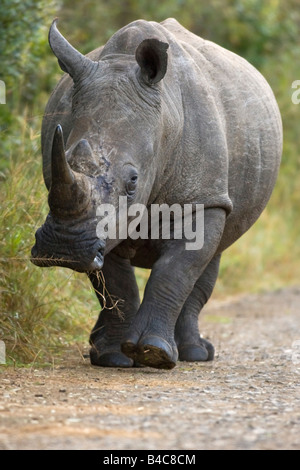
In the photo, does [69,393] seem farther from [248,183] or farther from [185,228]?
[248,183]

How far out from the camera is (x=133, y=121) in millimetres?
6211

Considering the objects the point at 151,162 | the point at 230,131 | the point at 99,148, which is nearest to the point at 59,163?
the point at 99,148

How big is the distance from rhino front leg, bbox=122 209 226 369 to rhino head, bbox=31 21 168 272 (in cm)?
42

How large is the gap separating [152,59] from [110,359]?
1988 mm

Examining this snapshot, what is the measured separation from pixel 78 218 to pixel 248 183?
6.38ft

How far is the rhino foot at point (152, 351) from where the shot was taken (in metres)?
6.24

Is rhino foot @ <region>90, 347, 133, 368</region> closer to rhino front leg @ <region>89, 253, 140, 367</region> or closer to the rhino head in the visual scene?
rhino front leg @ <region>89, 253, 140, 367</region>

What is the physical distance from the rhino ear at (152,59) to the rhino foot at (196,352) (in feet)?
6.85

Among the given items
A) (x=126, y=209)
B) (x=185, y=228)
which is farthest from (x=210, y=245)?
(x=126, y=209)

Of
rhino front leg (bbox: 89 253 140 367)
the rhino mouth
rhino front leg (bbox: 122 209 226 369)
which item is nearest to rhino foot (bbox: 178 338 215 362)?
rhino front leg (bbox: 89 253 140 367)

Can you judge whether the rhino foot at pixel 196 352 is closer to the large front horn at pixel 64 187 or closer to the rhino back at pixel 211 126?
the rhino back at pixel 211 126

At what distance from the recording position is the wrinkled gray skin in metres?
5.83

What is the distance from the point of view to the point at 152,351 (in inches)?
247

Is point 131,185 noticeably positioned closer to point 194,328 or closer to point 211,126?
point 211,126
